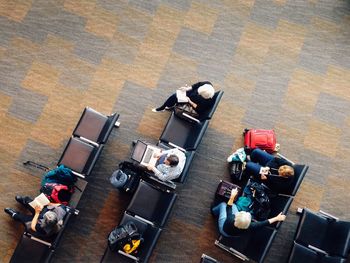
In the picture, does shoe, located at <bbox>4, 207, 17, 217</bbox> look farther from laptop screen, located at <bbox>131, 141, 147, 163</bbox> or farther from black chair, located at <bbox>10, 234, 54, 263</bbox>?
laptop screen, located at <bbox>131, 141, 147, 163</bbox>

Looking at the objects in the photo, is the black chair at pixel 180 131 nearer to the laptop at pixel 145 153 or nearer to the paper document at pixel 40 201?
the laptop at pixel 145 153

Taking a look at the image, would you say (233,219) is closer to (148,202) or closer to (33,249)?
(148,202)

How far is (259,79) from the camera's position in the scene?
596 cm

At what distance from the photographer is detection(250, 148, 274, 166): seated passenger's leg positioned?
5.36 m

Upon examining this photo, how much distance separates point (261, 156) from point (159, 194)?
144 centimetres

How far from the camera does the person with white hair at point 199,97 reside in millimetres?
4973

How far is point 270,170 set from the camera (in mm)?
5129

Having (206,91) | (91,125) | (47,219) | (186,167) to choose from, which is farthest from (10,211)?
(206,91)

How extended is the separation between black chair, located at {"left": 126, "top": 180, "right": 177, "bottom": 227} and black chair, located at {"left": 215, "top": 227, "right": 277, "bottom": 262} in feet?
3.30

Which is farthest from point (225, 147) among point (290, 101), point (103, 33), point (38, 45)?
point (38, 45)

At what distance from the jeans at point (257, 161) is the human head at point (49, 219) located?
2491 millimetres

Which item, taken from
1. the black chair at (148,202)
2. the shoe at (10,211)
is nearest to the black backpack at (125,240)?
the black chair at (148,202)

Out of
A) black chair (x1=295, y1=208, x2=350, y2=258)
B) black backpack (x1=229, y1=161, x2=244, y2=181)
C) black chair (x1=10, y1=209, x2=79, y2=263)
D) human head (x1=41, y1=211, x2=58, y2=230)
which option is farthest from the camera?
black backpack (x1=229, y1=161, x2=244, y2=181)

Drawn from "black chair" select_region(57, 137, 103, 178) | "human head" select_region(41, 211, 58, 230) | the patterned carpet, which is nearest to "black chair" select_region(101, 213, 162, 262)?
the patterned carpet
